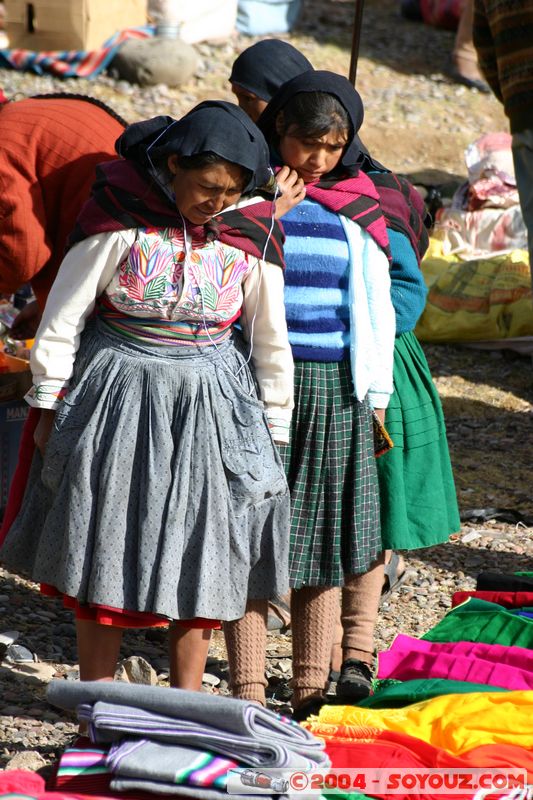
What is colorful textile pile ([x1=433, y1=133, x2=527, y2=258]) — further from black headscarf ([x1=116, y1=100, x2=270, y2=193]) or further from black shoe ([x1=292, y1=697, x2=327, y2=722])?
black headscarf ([x1=116, y1=100, x2=270, y2=193])

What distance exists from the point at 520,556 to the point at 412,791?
8.46 ft

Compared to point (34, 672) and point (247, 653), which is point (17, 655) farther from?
point (247, 653)

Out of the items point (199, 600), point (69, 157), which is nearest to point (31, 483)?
point (199, 600)

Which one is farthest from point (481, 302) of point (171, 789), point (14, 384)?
point (171, 789)

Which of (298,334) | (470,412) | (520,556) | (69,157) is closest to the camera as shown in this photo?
(298,334)

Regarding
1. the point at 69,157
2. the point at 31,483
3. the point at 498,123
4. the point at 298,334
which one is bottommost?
the point at 31,483

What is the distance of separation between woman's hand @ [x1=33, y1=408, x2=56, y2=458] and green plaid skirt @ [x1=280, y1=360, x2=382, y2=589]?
2.22ft

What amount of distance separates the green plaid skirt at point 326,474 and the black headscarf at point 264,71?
0.88 metres

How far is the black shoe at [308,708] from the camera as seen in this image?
3137mm

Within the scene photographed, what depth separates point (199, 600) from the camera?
279 centimetres

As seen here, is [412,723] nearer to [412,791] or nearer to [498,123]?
[412,791]

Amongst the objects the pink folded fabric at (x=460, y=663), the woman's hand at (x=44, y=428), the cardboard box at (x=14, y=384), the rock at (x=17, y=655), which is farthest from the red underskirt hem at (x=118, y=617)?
the cardboard box at (x=14, y=384)

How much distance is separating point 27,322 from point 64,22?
23.0 feet

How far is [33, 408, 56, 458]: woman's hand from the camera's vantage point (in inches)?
115
